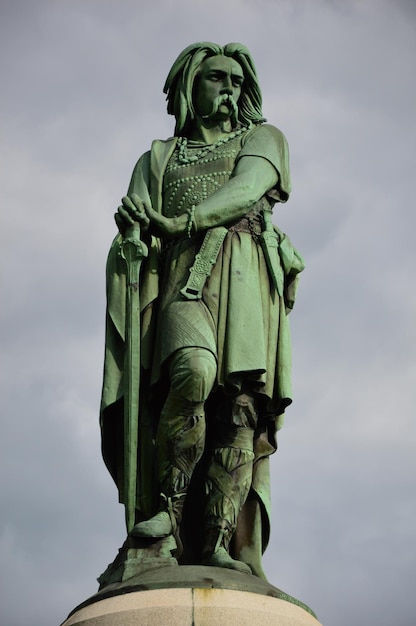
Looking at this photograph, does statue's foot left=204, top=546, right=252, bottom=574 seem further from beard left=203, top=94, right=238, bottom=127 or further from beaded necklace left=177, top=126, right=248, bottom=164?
beard left=203, top=94, right=238, bottom=127

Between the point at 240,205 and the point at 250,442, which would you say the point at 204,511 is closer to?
the point at 250,442

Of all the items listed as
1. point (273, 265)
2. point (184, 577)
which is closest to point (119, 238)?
point (273, 265)

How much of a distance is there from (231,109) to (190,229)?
4.75 ft

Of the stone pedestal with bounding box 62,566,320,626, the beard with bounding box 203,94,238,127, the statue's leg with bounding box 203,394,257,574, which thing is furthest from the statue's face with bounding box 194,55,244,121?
the stone pedestal with bounding box 62,566,320,626

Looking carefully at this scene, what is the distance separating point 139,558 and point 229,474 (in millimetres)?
1063

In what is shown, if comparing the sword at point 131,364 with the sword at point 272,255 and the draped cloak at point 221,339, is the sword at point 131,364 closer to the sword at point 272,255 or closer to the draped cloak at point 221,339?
the draped cloak at point 221,339

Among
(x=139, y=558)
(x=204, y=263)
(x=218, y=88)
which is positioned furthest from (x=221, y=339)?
(x=218, y=88)

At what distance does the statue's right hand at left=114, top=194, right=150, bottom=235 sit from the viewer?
10312mm

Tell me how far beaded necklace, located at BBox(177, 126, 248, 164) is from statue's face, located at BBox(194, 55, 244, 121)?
0.20 m

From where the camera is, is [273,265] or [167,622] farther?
[273,265]

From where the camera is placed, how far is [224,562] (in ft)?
30.6

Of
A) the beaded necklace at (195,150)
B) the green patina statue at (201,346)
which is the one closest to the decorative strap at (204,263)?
the green patina statue at (201,346)

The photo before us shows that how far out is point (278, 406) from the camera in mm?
10211

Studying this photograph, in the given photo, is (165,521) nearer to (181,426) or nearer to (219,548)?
(219,548)
